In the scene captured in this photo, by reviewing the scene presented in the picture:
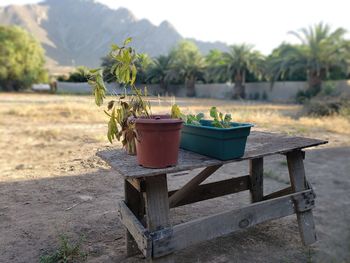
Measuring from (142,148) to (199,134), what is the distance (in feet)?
1.50

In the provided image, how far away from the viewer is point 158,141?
1759 mm

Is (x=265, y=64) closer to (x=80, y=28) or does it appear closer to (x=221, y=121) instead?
(x=221, y=121)

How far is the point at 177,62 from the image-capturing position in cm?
3703

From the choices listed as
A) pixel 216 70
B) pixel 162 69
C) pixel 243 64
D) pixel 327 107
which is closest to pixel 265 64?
pixel 243 64

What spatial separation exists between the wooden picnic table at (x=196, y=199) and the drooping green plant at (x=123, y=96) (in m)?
0.21

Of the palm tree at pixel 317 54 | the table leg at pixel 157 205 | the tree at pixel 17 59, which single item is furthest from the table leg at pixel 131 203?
the tree at pixel 17 59

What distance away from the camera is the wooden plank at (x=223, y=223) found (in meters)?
1.97

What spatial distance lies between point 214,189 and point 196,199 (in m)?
0.20

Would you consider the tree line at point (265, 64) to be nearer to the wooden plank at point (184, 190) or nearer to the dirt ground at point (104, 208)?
the dirt ground at point (104, 208)

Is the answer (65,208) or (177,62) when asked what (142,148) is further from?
(177,62)

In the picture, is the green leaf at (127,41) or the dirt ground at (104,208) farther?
the dirt ground at (104,208)

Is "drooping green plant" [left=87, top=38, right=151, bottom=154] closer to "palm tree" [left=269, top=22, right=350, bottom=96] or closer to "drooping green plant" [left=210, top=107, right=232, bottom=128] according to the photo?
"drooping green plant" [left=210, top=107, right=232, bottom=128]

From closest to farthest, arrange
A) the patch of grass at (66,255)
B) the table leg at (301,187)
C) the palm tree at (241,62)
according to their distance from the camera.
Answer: the patch of grass at (66,255), the table leg at (301,187), the palm tree at (241,62)

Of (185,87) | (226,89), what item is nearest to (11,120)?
(226,89)
